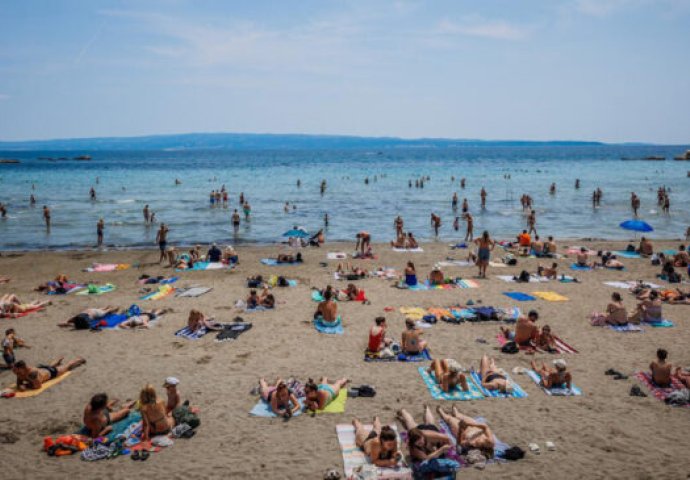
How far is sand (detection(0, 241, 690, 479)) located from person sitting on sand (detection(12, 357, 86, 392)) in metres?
0.29

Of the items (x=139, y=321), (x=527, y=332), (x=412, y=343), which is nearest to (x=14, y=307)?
(x=139, y=321)

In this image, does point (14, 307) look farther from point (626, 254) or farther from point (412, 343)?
point (626, 254)

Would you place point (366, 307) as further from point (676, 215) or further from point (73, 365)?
point (676, 215)

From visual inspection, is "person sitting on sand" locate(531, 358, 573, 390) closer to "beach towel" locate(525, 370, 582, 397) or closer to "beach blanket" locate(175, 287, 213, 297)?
"beach towel" locate(525, 370, 582, 397)

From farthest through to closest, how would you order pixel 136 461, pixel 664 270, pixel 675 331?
pixel 664 270 < pixel 675 331 < pixel 136 461

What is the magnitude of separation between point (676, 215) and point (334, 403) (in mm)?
34502

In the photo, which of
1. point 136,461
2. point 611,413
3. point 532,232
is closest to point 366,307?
point 611,413

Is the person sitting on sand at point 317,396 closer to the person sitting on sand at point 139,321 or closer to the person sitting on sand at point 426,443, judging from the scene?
the person sitting on sand at point 426,443

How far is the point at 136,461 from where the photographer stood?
670 centimetres

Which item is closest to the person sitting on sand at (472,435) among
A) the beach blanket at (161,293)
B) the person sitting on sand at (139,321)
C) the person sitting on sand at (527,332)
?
the person sitting on sand at (527,332)

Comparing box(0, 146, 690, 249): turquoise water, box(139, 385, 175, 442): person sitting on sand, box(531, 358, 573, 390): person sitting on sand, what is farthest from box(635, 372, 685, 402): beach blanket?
box(0, 146, 690, 249): turquoise water

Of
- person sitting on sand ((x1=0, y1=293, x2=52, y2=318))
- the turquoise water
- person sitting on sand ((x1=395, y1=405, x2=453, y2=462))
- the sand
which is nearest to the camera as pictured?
person sitting on sand ((x1=395, y1=405, x2=453, y2=462))

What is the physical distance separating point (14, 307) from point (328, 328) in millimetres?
8672

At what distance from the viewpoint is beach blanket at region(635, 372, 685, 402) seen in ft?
27.4
